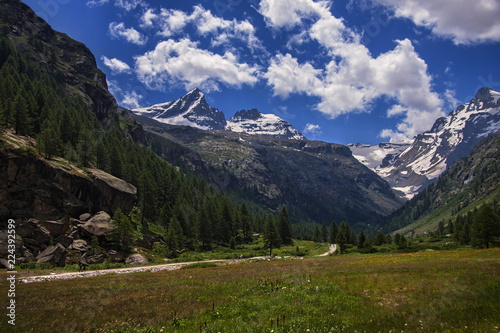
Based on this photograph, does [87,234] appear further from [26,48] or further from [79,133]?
[26,48]

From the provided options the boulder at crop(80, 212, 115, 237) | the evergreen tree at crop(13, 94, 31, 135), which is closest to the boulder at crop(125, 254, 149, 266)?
the boulder at crop(80, 212, 115, 237)

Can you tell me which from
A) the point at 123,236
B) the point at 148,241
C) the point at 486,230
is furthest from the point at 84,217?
the point at 486,230

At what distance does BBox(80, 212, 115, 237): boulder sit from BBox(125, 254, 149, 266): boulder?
26.5 ft

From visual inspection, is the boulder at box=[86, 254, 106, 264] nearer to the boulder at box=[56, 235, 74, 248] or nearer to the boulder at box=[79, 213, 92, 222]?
the boulder at box=[56, 235, 74, 248]

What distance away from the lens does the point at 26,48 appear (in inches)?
6048

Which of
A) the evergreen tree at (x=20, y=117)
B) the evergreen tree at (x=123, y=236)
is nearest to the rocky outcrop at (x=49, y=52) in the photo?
the evergreen tree at (x=20, y=117)

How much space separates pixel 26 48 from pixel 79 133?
115635 mm

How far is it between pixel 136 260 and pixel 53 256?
14041mm

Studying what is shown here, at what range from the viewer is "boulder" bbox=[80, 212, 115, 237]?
178 feet

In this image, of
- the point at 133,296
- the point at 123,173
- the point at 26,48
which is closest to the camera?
the point at 133,296

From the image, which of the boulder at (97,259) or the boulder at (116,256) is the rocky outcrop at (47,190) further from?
the boulder at (116,256)

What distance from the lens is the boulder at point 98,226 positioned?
54344mm

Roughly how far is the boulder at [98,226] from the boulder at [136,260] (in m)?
8.06

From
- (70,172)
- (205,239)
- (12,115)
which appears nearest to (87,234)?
(70,172)
